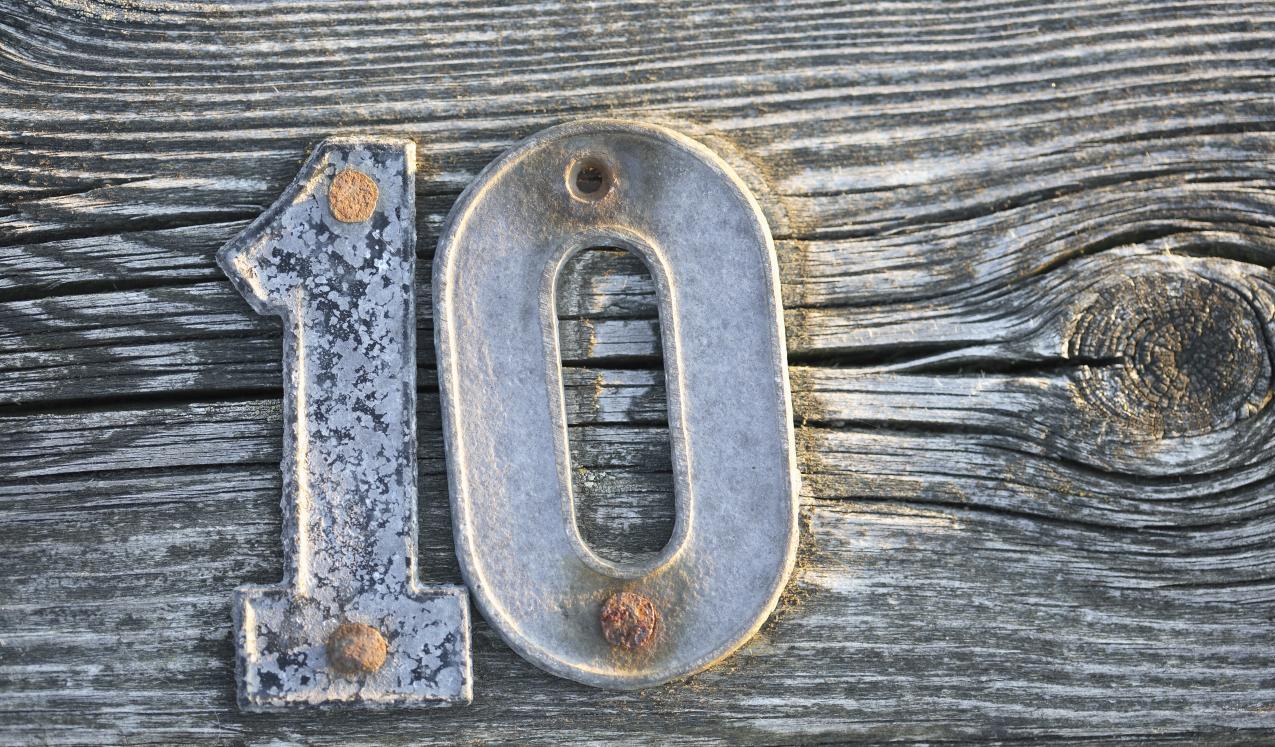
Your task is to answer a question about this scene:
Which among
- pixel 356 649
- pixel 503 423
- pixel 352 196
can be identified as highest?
pixel 352 196

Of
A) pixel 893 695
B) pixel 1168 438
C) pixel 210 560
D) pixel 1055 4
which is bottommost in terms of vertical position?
pixel 893 695

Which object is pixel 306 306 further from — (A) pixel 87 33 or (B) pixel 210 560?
(A) pixel 87 33

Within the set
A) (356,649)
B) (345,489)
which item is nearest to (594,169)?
(345,489)

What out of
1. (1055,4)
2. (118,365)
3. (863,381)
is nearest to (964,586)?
(863,381)

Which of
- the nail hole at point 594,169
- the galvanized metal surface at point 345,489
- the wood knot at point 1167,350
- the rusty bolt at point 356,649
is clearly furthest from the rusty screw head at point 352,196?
the wood knot at point 1167,350

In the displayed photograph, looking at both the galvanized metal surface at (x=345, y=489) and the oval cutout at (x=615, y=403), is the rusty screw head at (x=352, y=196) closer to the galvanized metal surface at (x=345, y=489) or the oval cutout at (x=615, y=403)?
the galvanized metal surface at (x=345, y=489)

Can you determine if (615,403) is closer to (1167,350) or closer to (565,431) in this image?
(565,431)

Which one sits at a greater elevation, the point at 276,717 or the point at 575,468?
the point at 575,468
